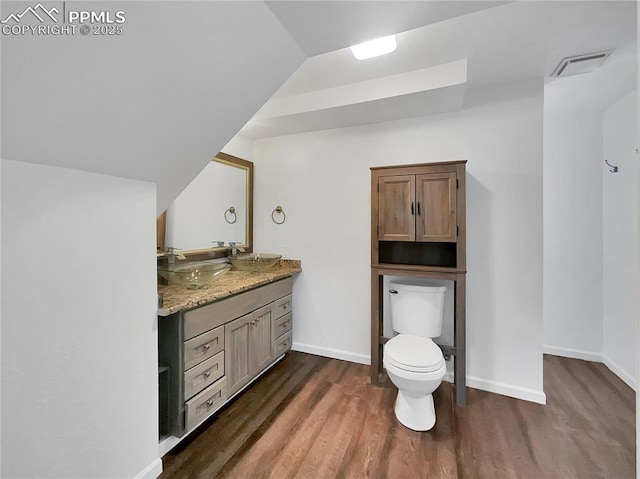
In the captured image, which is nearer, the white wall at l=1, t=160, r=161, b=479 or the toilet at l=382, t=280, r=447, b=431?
the white wall at l=1, t=160, r=161, b=479

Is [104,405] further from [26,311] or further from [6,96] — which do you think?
[6,96]

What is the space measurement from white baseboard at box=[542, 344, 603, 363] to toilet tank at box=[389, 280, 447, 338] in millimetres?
1568

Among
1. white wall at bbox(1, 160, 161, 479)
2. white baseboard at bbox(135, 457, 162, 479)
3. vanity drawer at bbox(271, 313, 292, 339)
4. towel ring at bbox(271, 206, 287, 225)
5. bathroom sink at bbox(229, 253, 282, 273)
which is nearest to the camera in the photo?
white wall at bbox(1, 160, 161, 479)

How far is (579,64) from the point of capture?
6.15 feet

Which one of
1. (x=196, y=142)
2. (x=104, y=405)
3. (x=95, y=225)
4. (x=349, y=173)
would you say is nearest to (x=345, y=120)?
(x=349, y=173)

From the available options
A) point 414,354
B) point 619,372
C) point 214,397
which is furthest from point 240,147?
point 619,372

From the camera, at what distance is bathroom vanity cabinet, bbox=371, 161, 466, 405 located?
6.96 ft

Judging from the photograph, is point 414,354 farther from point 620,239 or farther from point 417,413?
point 620,239

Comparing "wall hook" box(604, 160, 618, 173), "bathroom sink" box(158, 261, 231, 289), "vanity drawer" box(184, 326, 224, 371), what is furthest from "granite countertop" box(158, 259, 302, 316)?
"wall hook" box(604, 160, 618, 173)

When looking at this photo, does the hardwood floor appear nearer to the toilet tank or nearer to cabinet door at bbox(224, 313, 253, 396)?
cabinet door at bbox(224, 313, 253, 396)

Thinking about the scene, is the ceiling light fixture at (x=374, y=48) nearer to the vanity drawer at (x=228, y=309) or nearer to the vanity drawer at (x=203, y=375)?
the vanity drawer at (x=228, y=309)

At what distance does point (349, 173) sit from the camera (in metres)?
2.76

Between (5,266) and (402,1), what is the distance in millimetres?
1642

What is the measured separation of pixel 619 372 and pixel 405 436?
2165 mm
